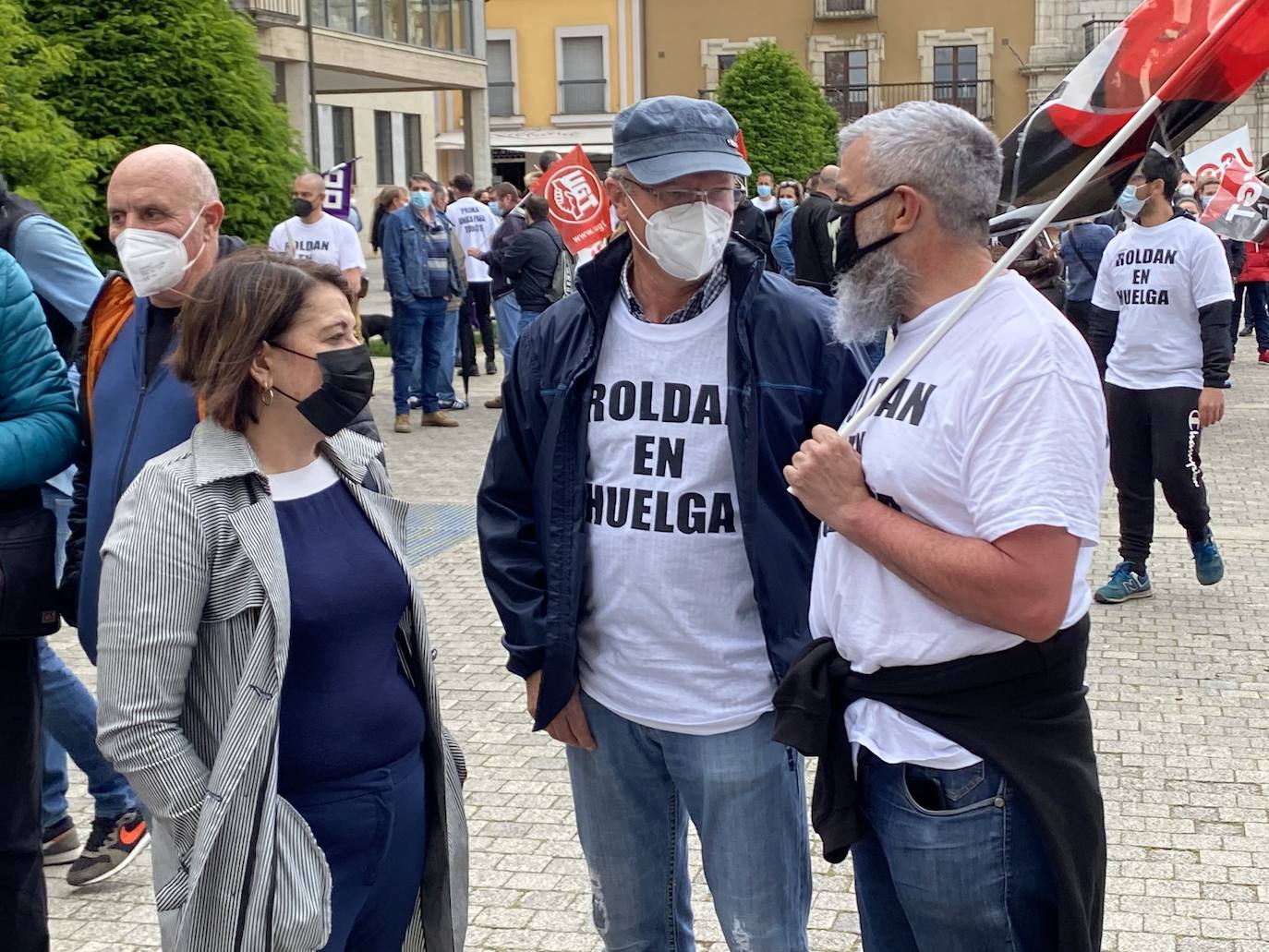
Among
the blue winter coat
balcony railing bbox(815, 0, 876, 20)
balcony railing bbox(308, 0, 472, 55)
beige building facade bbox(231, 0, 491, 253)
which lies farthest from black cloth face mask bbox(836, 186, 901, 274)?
balcony railing bbox(815, 0, 876, 20)

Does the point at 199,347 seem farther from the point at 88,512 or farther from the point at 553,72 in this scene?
the point at 553,72

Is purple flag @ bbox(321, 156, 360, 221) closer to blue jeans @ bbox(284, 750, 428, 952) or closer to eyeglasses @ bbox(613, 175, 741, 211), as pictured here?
eyeglasses @ bbox(613, 175, 741, 211)

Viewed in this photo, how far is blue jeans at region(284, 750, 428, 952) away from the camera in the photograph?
265 cm

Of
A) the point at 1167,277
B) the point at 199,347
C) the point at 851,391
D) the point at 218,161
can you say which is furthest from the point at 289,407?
the point at 218,161

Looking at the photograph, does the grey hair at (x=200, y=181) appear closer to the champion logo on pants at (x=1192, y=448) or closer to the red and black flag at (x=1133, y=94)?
the red and black flag at (x=1133, y=94)

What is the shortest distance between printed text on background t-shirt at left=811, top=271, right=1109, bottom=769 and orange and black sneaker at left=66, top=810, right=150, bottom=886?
113 inches

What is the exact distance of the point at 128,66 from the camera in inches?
447

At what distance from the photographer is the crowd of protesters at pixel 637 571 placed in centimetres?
233

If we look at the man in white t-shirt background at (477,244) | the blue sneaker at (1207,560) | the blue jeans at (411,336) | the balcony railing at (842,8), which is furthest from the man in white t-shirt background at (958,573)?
the balcony railing at (842,8)

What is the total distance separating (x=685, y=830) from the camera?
10.3 feet

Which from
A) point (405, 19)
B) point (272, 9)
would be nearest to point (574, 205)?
point (272, 9)

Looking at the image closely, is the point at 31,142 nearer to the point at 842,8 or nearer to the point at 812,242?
the point at 812,242

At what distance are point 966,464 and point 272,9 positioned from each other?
894 inches

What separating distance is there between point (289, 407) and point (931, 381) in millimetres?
1168
